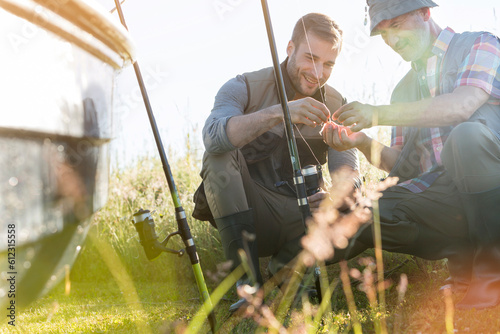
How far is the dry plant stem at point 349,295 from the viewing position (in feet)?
6.64

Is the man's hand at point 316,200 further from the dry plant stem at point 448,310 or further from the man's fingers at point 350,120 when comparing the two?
the dry plant stem at point 448,310

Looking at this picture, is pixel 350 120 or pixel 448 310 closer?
pixel 448 310

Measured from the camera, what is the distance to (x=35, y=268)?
1.01m

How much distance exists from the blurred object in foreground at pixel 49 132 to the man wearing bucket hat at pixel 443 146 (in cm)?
142

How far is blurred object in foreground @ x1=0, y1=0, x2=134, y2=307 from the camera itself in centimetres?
86

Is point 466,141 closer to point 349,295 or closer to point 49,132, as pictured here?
point 349,295

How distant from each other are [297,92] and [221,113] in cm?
68

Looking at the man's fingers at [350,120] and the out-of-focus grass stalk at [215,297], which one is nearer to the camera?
the man's fingers at [350,120]

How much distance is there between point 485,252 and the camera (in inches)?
77.2

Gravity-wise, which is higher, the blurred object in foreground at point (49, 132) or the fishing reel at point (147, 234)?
the blurred object in foreground at point (49, 132)

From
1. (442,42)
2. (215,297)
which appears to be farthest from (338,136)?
(215,297)

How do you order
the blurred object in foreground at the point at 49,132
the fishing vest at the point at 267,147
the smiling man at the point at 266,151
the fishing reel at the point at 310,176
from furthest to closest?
the fishing vest at the point at 267,147, the smiling man at the point at 266,151, the fishing reel at the point at 310,176, the blurred object in foreground at the point at 49,132

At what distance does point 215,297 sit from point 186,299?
0.77ft

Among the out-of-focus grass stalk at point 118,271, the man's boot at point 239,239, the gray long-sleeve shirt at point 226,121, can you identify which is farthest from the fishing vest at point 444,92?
the out-of-focus grass stalk at point 118,271
